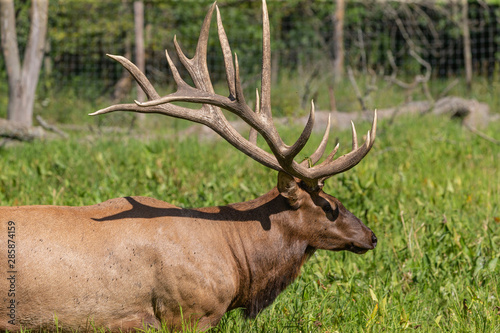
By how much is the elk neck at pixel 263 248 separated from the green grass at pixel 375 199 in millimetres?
148

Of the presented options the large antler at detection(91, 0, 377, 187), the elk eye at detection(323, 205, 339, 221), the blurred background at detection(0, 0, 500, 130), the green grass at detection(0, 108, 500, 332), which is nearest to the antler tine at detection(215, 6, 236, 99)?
the large antler at detection(91, 0, 377, 187)

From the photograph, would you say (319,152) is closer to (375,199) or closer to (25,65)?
(375,199)

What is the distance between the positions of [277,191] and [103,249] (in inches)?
43.0

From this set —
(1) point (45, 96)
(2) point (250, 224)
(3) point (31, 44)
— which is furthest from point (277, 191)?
(1) point (45, 96)

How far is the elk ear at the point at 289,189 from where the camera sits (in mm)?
3441

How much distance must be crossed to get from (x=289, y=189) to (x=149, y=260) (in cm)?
89

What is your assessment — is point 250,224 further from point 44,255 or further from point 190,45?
point 190,45

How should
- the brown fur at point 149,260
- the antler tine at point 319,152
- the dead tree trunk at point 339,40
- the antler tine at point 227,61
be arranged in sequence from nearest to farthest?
1. the brown fur at point 149,260
2. the antler tine at point 227,61
3. the antler tine at point 319,152
4. the dead tree trunk at point 339,40

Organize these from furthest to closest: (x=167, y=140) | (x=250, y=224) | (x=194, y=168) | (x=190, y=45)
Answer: (x=190, y=45) → (x=167, y=140) → (x=194, y=168) → (x=250, y=224)

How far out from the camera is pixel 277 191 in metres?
3.65

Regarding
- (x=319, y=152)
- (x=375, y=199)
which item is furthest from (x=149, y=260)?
(x=375, y=199)

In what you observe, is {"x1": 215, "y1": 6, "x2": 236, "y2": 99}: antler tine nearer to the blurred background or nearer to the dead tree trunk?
the blurred background

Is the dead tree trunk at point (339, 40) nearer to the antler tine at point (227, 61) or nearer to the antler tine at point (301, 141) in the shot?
the antler tine at point (227, 61)

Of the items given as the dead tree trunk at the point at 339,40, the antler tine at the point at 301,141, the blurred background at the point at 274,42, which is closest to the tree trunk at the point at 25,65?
the blurred background at the point at 274,42
